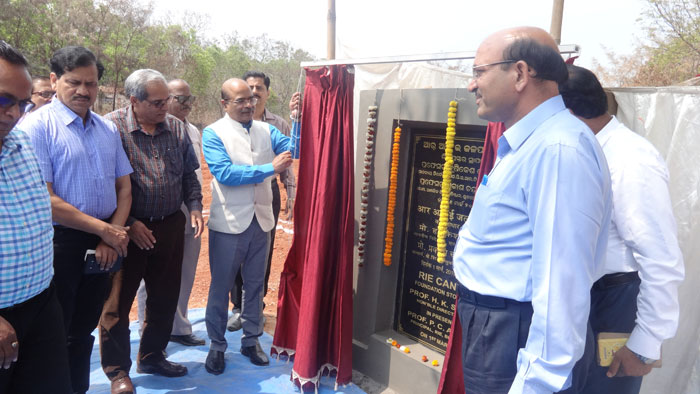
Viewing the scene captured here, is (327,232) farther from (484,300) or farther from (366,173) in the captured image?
(484,300)

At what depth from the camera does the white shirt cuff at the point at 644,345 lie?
1908mm

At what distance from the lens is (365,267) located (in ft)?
12.2

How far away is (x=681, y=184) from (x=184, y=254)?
368cm

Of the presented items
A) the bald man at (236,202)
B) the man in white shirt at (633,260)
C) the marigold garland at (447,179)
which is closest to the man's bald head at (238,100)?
the bald man at (236,202)

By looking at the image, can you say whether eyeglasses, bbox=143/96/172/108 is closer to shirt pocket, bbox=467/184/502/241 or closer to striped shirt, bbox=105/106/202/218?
striped shirt, bbox=105/106/202/218

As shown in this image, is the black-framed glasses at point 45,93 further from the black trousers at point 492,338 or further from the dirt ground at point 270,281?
the black trousers at point 492,338

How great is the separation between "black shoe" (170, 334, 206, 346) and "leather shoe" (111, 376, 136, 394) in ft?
2.86

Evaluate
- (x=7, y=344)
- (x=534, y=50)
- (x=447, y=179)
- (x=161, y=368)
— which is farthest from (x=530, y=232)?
(x=161, y=368)

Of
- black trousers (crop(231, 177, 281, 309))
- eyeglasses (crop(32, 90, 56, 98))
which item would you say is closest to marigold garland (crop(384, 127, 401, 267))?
black trousers (crop(231, 177, 281, 309))

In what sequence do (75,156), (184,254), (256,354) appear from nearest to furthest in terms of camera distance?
(75,156)
(256,354)
(184,254)

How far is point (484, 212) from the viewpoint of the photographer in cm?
157

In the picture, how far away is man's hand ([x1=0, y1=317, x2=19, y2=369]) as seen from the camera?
171cm

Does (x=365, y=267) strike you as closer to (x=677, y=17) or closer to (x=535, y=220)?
(x=535, y=220)

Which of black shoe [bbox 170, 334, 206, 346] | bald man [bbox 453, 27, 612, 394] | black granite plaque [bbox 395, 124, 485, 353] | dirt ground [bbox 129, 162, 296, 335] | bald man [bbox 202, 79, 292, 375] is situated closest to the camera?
bald man [bbox 453, 27, 612, 394]
